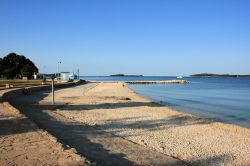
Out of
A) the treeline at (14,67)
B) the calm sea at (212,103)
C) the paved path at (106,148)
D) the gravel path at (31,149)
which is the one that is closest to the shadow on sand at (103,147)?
the paved path at (106,148)

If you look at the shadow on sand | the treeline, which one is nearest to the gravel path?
the shadow on sand

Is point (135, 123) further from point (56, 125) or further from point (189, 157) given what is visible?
point (189, 157)

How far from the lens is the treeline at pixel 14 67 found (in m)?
94.5

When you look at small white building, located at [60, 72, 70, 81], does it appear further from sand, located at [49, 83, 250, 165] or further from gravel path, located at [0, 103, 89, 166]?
gravel path, located at [0, 103, 89, 166]

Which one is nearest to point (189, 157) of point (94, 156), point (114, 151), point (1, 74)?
point (114, 151)

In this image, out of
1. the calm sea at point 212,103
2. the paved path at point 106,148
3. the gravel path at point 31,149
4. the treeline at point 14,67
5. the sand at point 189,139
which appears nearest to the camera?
the gravel path at point 31,149

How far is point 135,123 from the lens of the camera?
15.6 m

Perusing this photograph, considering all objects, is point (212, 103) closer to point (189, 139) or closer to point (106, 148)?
point (189, 139)

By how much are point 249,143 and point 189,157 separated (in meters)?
3.76

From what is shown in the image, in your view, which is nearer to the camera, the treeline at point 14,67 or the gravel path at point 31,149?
the gravel path at point 31,149

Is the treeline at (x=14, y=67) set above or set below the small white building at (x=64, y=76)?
above

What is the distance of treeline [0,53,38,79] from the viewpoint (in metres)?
94.5

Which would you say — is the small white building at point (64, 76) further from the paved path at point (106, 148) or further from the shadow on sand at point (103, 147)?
the paved path at point (106, 148)

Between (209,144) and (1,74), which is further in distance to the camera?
(1,74)
